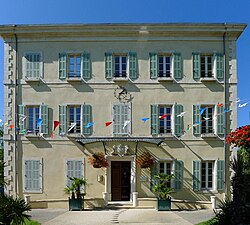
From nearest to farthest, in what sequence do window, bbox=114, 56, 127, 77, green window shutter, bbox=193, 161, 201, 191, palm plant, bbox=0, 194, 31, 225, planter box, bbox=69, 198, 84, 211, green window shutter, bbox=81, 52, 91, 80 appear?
palm plant, bbox=0, 194, 31, 225
planter box, bbox=69, 198, 84, 211
green window shutter, bbox=193, 161, 201, 191
green window shutter, bbox=81, 52, 91, 80
window, bbox=114, 56, 127, 77

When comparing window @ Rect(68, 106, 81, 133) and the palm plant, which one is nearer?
the palm plant

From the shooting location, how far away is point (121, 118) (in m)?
14.4

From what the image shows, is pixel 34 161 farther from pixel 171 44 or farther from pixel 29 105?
pixel 171 44

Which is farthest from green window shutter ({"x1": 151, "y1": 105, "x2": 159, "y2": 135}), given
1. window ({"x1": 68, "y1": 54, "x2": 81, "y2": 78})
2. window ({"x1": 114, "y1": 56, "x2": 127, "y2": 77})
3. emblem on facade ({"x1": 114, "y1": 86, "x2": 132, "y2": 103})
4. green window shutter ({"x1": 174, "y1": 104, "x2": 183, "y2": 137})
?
window ({"x1": 68, "y1": 54, "x2": 81, "y2": 78})

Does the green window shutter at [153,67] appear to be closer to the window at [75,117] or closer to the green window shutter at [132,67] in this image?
the green window shutter at [132,67]

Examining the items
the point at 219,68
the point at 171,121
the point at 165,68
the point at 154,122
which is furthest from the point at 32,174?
the point at 219,68

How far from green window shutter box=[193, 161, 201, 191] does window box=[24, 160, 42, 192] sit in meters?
7.55

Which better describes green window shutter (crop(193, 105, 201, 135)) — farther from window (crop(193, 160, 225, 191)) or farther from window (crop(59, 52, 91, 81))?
window (crop(59, 52, 91, 81))

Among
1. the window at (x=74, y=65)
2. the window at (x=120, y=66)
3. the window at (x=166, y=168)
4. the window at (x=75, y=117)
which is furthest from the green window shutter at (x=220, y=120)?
the window at (x=74, y=65)

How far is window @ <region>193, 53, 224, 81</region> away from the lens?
47.6 feet

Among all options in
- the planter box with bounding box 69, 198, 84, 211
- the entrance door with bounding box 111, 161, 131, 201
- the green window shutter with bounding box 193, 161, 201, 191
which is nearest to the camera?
the planter box with bounding box 69, 198, 84, 211

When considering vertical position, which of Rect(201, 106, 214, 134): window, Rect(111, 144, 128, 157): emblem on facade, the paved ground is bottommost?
the paved ground

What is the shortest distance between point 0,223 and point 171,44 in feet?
37.3

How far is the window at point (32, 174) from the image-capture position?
14.2 metres
